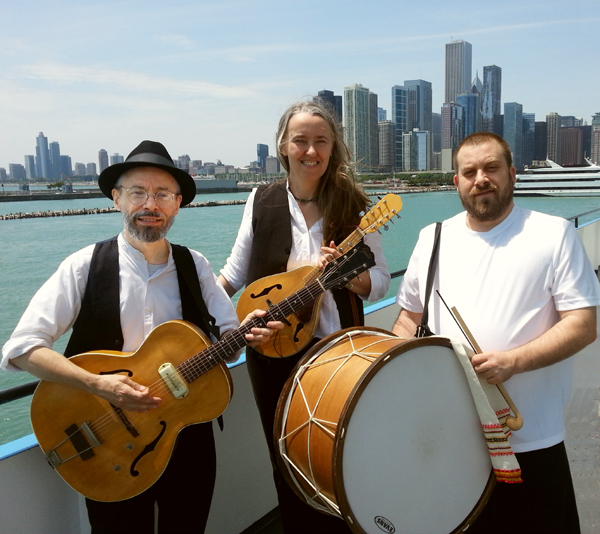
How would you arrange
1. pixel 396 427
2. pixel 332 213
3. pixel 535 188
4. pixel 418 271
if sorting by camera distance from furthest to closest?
1. pixel 535 188
2. pixel 332 213
3. pixel 418 271
4. pixel 396 427

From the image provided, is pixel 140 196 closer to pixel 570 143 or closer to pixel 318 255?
pixel 318 255

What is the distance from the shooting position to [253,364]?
7.25 feet

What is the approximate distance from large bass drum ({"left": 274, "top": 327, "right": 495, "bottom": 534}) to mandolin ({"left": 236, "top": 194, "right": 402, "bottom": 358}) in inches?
12.1

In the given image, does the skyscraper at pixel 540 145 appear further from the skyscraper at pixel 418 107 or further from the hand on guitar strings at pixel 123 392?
the hand on guitar strings at pixel 123 392

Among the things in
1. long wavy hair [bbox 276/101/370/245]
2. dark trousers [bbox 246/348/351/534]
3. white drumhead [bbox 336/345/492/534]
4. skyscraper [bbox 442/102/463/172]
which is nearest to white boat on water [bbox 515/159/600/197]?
skyscraper [bbox 442/102/463/172]

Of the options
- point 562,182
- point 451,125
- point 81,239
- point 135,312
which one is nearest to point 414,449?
point 135,312

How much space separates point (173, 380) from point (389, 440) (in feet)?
2.42

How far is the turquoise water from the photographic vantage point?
23756mm

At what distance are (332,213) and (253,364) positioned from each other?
0.72 m

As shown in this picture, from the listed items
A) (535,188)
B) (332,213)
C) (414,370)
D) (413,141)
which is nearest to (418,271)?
(332,213)

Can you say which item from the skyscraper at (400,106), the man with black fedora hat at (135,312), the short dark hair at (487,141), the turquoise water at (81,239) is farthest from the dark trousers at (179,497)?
the skyscraper at (400,106)

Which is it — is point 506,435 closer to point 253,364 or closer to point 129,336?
point 253,364

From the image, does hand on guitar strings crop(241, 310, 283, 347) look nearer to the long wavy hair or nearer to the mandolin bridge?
the mandolin bridge

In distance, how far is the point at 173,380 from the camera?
70.2 inches
